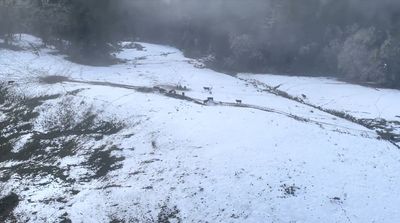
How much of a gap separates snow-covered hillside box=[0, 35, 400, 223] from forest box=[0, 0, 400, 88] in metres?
9.67

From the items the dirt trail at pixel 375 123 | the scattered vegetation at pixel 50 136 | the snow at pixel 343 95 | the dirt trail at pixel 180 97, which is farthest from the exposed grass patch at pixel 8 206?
the snow at pixel 343 95

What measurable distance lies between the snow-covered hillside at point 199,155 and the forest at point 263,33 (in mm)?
9665

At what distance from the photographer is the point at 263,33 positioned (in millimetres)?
66375

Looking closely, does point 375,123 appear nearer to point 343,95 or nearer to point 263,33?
point 343,95

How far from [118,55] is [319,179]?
4806cm

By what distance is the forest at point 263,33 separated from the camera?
5878 cm

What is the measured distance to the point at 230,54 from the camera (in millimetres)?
68438

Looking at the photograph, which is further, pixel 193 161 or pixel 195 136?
pixel 195 136

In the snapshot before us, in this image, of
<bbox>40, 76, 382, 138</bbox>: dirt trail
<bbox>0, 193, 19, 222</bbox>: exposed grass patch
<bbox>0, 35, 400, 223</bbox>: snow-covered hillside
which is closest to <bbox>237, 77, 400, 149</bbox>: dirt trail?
<bbox>0, 35, 400, 223</bbox>: snow-covered hillside

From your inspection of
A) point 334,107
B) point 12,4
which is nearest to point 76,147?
point 334,107

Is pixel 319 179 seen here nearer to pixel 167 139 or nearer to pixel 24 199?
pixel 167 139

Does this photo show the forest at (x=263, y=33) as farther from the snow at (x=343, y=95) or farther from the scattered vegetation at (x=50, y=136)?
the scattered vegetation at (x=50, y=136)

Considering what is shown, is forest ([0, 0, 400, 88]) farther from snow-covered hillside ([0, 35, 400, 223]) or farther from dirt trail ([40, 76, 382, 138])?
dirt trail ([40, 76, 382, 138])

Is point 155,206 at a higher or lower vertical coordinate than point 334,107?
lower
